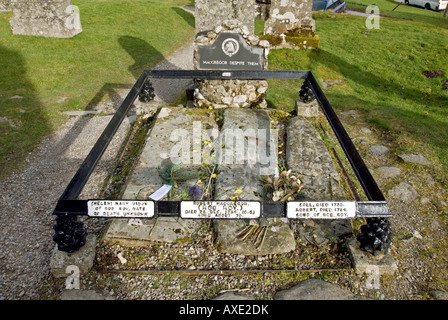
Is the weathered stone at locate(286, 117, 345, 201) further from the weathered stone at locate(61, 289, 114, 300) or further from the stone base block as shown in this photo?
the weathered stone at locate(61, 289, 114, 300)

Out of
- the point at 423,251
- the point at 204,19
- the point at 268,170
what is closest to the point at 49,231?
the point at 268,170

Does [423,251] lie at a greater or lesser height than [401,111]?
lesser

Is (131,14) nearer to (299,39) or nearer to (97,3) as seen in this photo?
(97,3)

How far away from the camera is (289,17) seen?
1218 cm

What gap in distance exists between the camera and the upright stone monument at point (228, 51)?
6891mm

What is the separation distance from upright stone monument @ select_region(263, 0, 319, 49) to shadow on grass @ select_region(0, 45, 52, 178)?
7694mm

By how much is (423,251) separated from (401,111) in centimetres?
467

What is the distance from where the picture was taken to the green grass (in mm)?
7414

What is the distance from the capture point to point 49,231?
15.3 ft

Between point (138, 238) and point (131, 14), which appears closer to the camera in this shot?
point (138, 238)

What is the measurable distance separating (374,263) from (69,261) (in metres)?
3.42

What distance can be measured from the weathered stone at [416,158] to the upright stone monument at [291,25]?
22.5 ft

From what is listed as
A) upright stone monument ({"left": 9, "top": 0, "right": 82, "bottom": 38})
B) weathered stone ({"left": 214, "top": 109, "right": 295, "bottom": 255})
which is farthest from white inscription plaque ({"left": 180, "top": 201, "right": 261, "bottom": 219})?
upright stone monument ({"left": 9, "top": 0, "right": 82, "bottom": 38})

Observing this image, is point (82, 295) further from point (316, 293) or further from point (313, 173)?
point (313, 173)
